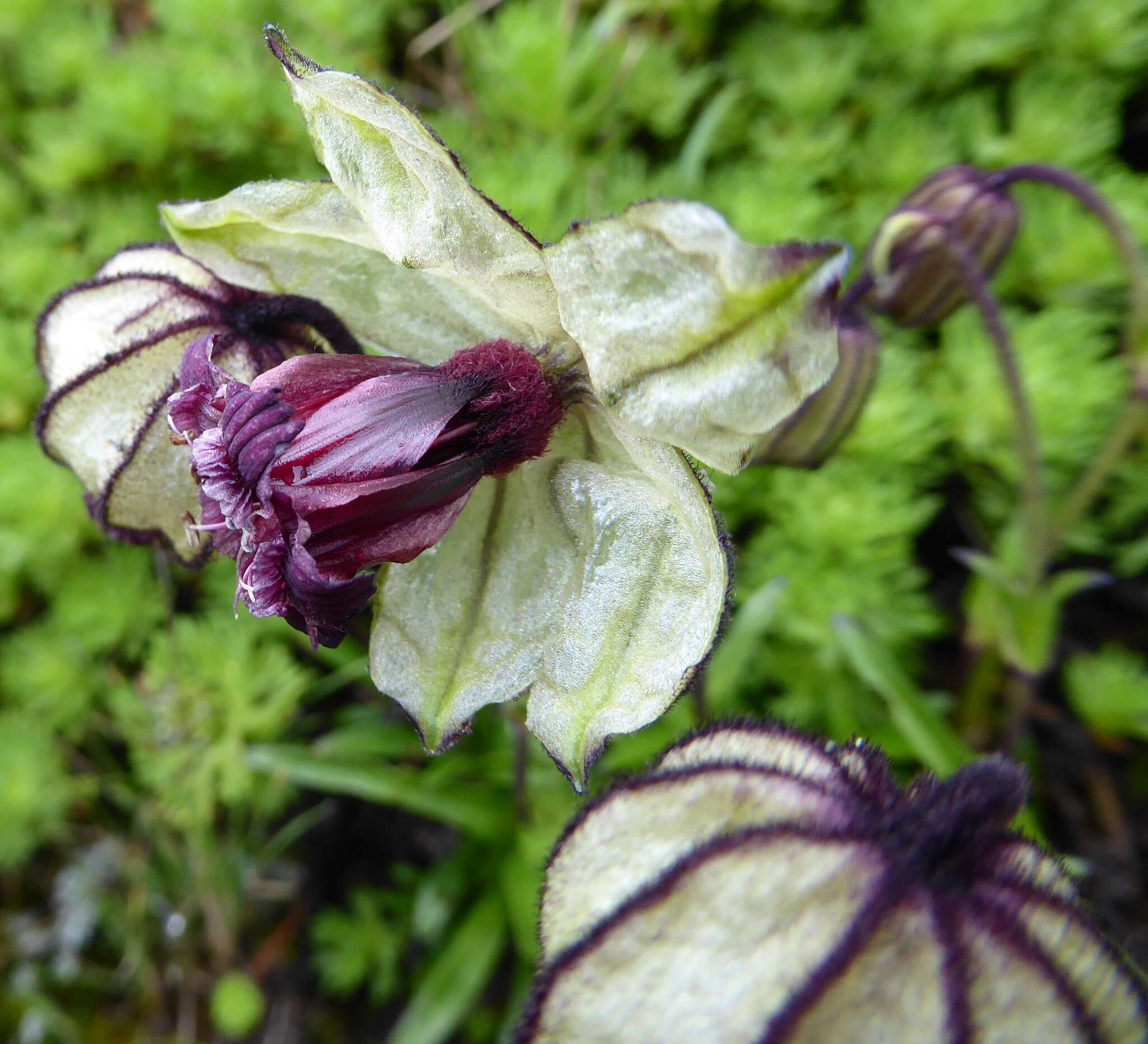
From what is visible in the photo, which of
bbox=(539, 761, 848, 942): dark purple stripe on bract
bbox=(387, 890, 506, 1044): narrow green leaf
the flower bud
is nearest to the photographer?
bbox=(539, 761, 848, 942): dark purple stripe on bract

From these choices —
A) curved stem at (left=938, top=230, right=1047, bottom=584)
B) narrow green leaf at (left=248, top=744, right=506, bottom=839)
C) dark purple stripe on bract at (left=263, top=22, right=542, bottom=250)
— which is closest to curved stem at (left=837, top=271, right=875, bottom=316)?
curved stem at (left=938, top=230, right=1047, bottom=584)

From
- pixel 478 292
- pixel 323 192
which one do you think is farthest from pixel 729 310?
pixel 323 192

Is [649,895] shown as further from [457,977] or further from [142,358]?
[457,977]

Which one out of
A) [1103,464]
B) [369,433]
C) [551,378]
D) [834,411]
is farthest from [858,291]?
[369,433]

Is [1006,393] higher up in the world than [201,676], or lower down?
lower down

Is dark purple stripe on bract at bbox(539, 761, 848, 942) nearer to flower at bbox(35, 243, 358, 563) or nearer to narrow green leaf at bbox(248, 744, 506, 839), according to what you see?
flower at bbox(35, 243, 358, 563)

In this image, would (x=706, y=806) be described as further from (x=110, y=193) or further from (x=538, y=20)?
(x=110, y=193)
